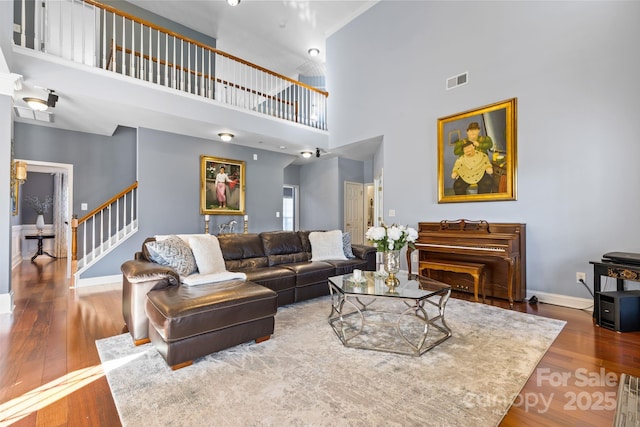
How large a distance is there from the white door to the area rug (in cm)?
523

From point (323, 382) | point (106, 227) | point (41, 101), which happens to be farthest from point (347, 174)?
point (323, 382)

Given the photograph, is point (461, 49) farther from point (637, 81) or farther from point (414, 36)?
point (637, 81)

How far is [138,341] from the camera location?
7.95 ft

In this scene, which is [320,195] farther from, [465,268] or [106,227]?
[465,268]

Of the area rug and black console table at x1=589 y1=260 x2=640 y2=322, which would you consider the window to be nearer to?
the area rug

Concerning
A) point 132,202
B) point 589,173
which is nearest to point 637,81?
point 589,173

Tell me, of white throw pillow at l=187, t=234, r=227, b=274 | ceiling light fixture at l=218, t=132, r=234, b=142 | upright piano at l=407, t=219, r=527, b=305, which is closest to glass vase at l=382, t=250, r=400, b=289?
upright piano at l=407, t=219, r=527, b=305

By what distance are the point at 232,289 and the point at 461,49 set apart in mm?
4566

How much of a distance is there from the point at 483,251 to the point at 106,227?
6078 millimetres

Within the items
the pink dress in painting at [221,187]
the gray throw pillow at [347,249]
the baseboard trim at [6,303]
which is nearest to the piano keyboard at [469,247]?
the gray throw pillow at [347,249]

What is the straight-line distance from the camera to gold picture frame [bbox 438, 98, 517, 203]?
3.81m

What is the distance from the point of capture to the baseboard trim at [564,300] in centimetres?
329

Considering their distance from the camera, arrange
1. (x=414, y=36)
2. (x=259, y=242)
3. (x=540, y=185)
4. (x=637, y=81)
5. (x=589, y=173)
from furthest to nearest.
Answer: (x=414, y=36) → (x=259, y=242) → (x=540, y=185) → (x=589, y=173) → (x=637, y=81)

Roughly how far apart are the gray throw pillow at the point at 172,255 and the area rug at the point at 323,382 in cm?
72
